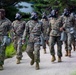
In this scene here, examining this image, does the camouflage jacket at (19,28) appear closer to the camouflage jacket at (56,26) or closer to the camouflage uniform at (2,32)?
the camouflage jacket at (56,26)

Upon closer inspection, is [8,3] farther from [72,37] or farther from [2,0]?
[72,37]

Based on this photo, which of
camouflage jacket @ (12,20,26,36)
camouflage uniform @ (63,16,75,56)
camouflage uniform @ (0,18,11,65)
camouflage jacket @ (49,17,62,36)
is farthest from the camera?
camouflage uniform @ (63,16,75,56)

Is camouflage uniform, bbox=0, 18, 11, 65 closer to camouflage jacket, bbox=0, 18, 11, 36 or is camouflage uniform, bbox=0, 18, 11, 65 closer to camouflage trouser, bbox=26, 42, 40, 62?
camouflage jacket, bbox=0, 18, 11, 36

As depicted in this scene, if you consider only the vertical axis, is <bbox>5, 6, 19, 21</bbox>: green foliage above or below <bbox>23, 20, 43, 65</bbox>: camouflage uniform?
above

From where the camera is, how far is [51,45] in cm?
1501

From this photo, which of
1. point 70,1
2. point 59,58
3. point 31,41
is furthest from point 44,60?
point 70,1

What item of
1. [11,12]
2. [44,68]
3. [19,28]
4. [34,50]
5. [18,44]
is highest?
[11,12]

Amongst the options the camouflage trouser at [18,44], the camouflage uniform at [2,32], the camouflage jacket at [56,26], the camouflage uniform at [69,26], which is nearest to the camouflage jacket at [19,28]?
the camouflage trouser at [18,44]

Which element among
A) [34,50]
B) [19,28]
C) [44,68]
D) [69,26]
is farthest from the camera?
[69,26]

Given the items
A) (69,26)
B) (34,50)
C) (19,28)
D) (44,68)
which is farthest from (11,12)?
(34,50)

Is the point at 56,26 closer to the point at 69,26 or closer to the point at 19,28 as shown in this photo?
the point at 19,28

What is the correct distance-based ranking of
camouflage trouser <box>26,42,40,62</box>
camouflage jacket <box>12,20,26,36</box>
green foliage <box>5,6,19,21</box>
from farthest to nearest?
green foliage <box>5,6,19,21</box> → camouflage jacket <box>12,20,26,36</box> → camouflage trouser <box>26,42,40,62</box>

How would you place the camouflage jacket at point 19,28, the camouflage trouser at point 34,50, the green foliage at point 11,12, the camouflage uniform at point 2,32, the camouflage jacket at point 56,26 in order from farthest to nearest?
1. the green foliage at point 11,12
2. the camouflage jacket at point 19,28
3. the camouflage jacket at point 56,26
4. the camouflage uniform at point 2,32
5. the camouflage trouser at point 34,50

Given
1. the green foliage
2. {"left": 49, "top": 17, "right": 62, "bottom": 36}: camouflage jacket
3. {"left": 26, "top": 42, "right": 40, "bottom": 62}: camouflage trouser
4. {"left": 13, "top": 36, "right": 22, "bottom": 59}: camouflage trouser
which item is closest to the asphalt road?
{"left": 13, "top": 36, "right": 22, "bottom": 59}: camouflage trouser
